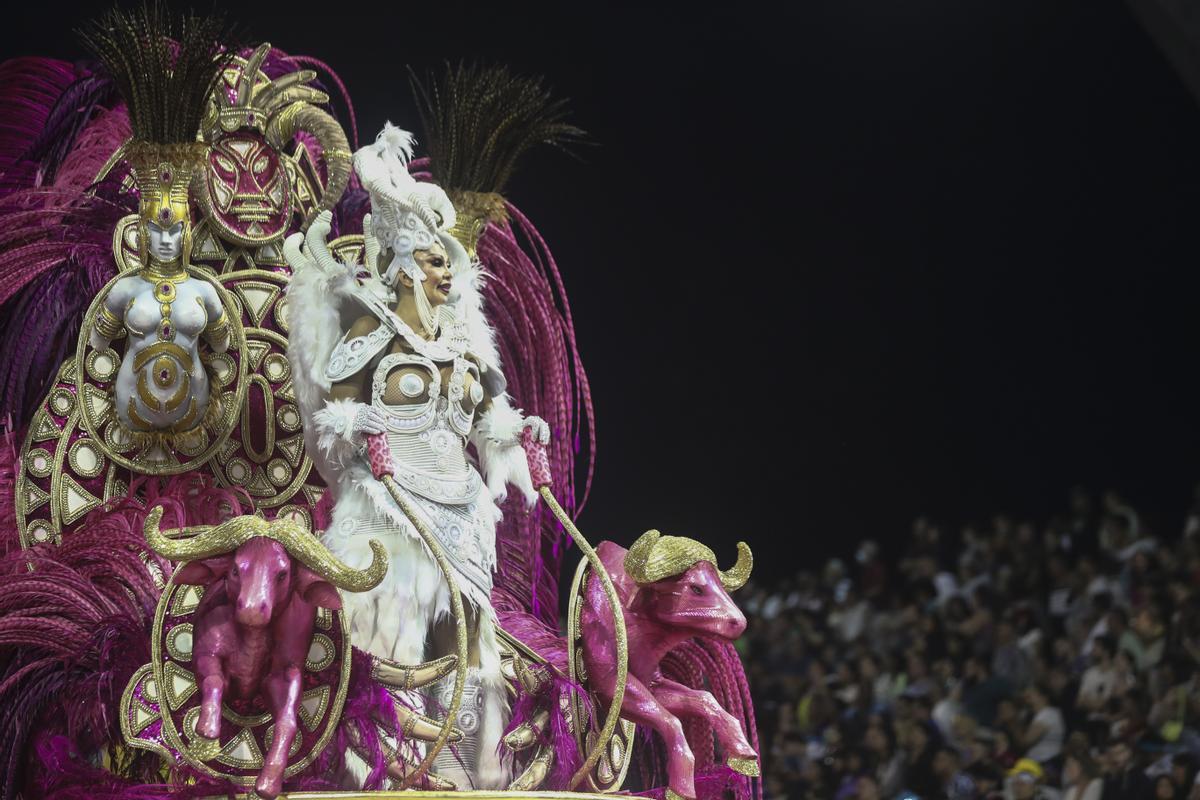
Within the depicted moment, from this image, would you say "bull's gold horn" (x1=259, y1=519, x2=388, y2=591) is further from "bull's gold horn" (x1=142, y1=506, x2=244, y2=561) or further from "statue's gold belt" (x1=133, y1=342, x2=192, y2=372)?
"statue's gold belt" (x1=133, y1=342, x2=192, y2=372)

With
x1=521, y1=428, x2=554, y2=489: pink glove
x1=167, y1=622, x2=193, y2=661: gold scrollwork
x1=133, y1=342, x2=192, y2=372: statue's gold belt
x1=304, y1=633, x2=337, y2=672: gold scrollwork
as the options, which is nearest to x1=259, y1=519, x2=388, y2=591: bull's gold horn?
x1=304, y1=633, x2=337, y2=672: gold scrollwork

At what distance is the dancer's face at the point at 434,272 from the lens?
335cm

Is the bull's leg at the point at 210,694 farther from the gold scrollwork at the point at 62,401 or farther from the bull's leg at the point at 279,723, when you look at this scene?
the gold scrollwork at the point at 62,401

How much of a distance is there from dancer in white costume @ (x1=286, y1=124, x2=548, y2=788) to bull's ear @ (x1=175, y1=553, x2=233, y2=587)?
0.36 metres

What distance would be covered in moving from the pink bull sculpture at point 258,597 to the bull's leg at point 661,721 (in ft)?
1.85

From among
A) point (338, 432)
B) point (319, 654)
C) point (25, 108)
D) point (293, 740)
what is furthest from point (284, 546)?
point (25, 108)

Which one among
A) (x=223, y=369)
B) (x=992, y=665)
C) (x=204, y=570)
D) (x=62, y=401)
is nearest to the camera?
(x=204, y=570)

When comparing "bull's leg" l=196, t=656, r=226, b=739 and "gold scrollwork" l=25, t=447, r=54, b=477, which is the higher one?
"gold scrollwork" l=25, t=447, r=54, b=477

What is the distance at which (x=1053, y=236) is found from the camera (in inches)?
205

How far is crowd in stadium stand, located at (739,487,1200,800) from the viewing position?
15.6 feet

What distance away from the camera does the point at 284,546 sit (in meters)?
2.74

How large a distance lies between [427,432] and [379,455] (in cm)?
16

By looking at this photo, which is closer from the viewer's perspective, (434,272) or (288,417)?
(434,272)

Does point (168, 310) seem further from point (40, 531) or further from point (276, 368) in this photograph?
point (40, 531)
